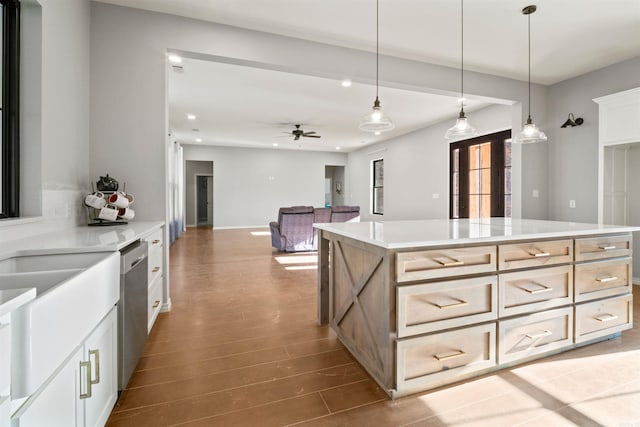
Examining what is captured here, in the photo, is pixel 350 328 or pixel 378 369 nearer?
pixel 378 369

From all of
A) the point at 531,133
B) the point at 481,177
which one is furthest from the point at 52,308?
the point at 481,177

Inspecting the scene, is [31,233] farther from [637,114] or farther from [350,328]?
[637,114]

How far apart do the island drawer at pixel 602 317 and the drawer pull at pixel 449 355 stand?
1.03 metres

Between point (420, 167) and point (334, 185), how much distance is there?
633cm

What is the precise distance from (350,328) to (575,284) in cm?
158

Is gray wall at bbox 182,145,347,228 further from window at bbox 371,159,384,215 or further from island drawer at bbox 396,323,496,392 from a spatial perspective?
island drawer at bbox 396,323,496,392

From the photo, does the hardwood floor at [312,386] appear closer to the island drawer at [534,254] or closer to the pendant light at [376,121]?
the island drawer at [534,254]

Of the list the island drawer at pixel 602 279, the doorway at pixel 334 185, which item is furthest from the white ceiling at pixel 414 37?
the doorway at pixel 334 185

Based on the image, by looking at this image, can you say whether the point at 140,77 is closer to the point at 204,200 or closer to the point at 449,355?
the point at 449,355

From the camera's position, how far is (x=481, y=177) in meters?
6.10

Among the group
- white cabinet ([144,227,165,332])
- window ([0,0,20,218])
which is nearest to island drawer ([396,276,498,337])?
white cabinet ([144,227,165,332])

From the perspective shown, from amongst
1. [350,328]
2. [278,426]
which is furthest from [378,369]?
[278,426]

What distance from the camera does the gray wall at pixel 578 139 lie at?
3.85 metres

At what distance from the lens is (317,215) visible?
6.26 metres
